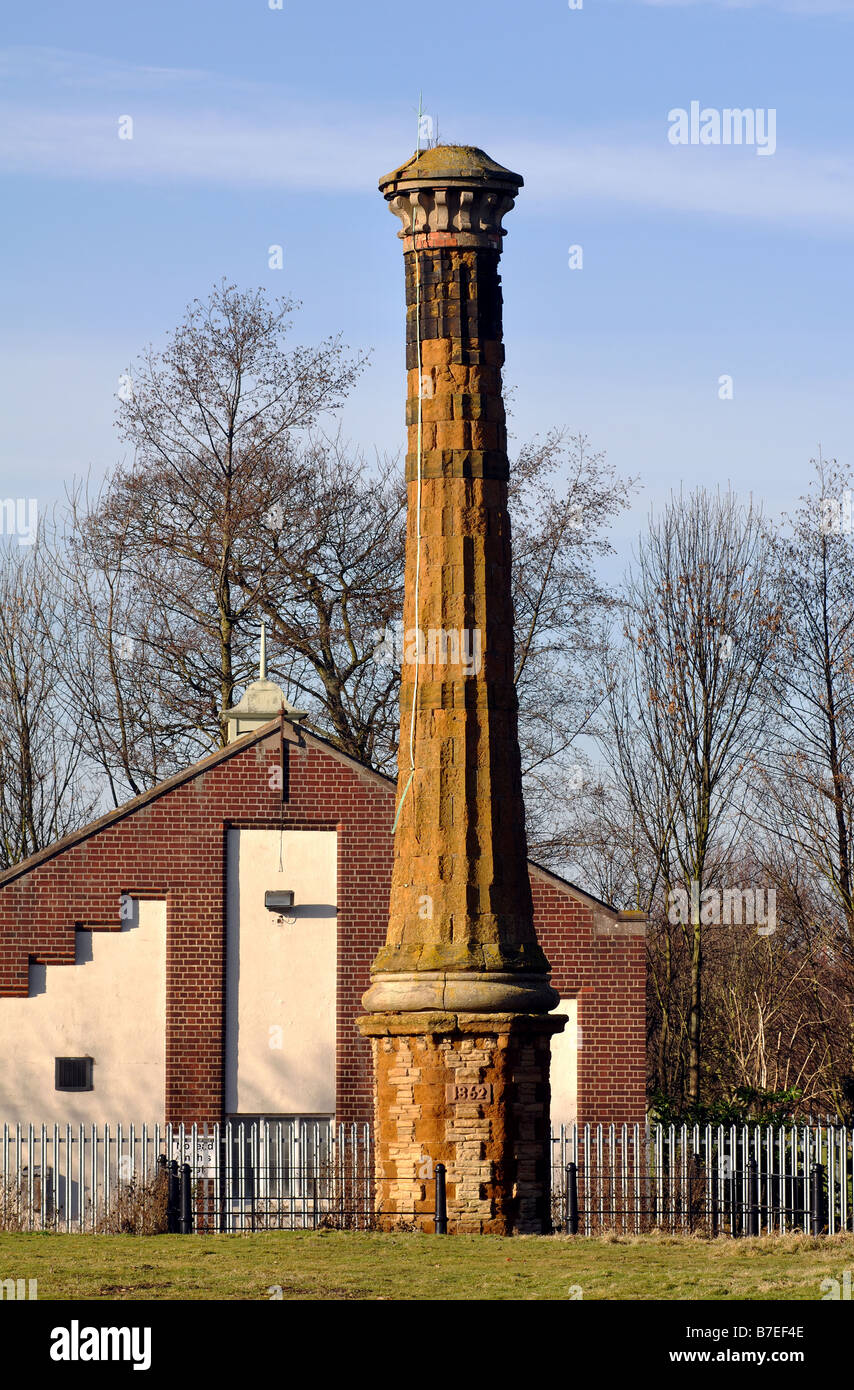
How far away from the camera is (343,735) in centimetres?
3888

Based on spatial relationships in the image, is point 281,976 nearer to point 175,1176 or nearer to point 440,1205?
point 175,1176

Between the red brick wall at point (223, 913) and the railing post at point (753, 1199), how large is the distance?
3721 mm

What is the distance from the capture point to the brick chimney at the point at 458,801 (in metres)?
21.3

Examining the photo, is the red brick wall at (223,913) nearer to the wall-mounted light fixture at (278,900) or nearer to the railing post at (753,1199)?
the wall-mounted light fixture at (278,900)

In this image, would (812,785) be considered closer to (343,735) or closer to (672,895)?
(672,895)

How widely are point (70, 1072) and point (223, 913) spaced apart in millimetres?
2734

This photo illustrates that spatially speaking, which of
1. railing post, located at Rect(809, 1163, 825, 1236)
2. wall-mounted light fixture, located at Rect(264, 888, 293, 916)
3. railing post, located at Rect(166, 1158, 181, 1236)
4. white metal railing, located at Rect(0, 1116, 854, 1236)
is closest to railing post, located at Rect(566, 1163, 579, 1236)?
white metal railing, located at Rect(0, 1116, 854, 1236)

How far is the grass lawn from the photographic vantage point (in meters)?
15.7

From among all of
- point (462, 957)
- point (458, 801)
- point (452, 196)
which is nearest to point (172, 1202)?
point (462, 957)

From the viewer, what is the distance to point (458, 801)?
21.8 metres

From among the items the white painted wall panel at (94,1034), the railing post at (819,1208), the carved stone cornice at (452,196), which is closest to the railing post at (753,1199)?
the railing post at (819,1208)

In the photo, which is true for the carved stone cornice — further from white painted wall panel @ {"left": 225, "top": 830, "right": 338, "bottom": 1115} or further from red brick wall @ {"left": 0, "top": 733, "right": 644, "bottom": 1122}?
white painted wall panel @ {"left": 225, "top": 830, "right": 338, "bottom": 1115}

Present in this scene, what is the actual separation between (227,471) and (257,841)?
12.4m
